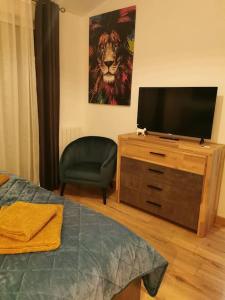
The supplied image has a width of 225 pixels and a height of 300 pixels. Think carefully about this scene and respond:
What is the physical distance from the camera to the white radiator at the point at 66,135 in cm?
359

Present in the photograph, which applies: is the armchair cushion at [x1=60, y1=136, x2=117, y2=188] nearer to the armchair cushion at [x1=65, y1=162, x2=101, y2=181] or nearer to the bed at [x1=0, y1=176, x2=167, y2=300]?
the armchair cushion at [x1=65, y1=162, x2=101, y2=181]

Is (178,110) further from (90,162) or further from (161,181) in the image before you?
(90,162)

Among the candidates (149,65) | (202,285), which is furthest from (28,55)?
(202,285)

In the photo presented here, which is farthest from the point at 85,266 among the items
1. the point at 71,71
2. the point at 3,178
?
the point at 71,71

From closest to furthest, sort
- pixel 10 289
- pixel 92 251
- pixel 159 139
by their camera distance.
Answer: pixel 10 289 → pixel 92 251 → pixel 159 139

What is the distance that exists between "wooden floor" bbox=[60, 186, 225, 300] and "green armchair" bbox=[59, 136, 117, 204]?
34 centimetres

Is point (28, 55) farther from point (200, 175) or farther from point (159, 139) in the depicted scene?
point (200, 175)

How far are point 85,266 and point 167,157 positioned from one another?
5.55 ft

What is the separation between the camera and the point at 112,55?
131 inches

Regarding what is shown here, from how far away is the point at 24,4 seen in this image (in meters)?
2.73

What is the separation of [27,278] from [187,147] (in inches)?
73.3

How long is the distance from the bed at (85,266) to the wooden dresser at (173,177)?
42.9 inches

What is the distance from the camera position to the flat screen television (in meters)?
2.43

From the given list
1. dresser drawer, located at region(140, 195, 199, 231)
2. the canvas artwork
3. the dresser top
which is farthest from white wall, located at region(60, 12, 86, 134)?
dresser drawer, located at region(140, 195, 199, 231)
